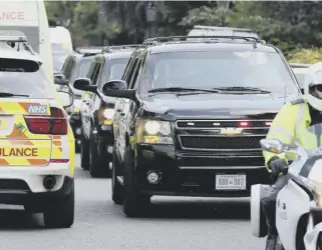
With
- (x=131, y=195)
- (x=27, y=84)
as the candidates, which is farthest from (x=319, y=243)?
(x=131, y=195)

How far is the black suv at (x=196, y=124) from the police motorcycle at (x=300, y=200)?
440 centimetres

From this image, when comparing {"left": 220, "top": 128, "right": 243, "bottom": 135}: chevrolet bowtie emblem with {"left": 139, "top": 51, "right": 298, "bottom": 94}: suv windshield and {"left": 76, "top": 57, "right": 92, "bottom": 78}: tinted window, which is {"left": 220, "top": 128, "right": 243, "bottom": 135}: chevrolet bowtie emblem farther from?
{"left": 76, "top": 57, "right": 92, "bottom": 78}: tinted window

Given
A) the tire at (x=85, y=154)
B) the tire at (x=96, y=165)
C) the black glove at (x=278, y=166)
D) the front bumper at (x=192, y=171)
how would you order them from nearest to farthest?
1. the black glove at (x=278, y=166)
2. the front bumper at (x=192, y=171)
3. the tire at (x=96, y=165)
4. the tire at (x=85, y=154)

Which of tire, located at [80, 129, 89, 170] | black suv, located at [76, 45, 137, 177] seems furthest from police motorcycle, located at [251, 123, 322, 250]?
tire, located at [80, 129, 89, 170]

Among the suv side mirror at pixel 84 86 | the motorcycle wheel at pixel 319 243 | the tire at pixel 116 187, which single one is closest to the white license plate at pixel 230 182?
the tire at pixel 116 187

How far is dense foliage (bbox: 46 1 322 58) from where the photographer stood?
117ft

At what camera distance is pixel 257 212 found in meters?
8.47

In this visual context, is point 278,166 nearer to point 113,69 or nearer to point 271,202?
point 271,202

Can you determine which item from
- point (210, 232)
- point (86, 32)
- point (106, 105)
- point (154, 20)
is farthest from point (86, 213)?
point (86, 32)

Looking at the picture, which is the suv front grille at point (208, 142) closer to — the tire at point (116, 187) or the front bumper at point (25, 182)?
the front bumper at point (25, 182)

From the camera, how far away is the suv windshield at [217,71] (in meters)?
13.9

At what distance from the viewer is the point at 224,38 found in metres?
15.2

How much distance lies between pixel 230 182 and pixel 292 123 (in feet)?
13.9

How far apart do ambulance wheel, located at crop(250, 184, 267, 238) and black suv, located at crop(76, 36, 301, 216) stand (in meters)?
4.14
